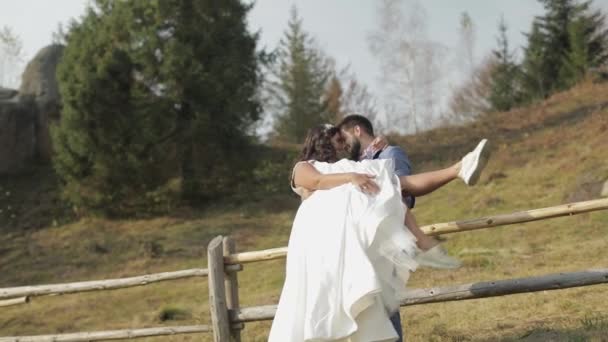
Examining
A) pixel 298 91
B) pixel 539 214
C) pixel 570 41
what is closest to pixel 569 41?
pixel 570 41

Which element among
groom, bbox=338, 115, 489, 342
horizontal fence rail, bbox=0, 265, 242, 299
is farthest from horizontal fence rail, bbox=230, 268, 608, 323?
horizontal fence rail, bbox=0, 265, 242, 299

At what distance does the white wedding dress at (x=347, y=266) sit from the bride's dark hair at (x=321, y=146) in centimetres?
32

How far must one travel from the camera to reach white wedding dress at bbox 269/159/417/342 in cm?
355

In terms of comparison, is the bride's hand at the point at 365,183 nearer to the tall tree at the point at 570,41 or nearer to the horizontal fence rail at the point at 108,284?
the horizontal fence rail at the point at 108,284

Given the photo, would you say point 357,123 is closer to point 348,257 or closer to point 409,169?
point 409,169

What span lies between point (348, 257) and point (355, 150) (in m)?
0.93

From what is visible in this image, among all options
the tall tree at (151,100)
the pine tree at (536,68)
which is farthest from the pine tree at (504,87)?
the tall tree at (151,100)

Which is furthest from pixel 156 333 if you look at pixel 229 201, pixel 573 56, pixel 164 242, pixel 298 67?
pixel 573 56

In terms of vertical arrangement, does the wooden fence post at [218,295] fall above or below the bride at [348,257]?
below

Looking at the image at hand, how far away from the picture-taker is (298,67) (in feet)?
94.5

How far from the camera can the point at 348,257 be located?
3.62 metres

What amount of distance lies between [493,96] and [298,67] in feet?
28.4

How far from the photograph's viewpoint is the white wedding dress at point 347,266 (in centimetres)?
355

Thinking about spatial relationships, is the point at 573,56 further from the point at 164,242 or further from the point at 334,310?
the point at 334,310
